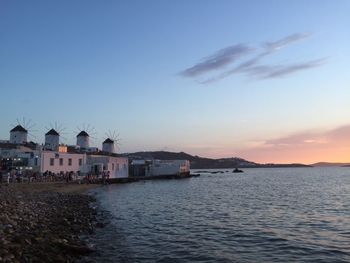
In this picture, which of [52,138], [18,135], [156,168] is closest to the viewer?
[18,135]

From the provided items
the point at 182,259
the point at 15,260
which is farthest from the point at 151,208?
the point at 15,260

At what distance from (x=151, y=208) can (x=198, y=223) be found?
1161 centimetres

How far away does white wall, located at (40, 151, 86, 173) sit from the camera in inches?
2665

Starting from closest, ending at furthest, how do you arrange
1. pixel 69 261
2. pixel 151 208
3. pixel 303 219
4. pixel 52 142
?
1. pixel 69 261
2. pixel 303 219
3. pixel 151 208
4. pixel 52 142

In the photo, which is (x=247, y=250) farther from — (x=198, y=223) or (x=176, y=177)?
(x=176, y=177)

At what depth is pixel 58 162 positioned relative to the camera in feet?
235

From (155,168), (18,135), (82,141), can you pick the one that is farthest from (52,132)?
(155,168)

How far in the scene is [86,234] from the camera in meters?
23.6

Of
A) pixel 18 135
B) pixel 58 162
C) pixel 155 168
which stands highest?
pixel 18 135

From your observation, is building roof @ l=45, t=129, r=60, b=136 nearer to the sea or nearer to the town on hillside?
the town on hillside

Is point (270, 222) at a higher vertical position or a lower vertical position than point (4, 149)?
lower

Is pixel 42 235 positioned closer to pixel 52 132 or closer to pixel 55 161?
pixel 55 161

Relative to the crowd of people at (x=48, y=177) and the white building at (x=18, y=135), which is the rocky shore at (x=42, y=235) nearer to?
the crowd of people at (x=48, y=177)

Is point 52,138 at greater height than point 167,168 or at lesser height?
greater
